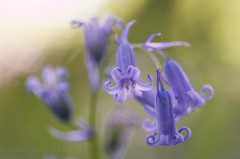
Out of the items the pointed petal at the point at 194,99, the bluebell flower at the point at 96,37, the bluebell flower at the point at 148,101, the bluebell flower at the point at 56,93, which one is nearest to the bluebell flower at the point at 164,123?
the pointed petal at the point at 194,99

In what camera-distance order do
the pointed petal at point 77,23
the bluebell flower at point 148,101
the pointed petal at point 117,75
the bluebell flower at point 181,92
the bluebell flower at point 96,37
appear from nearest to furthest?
the pointed petal at point 117,75 → the bluebell flower at point 181,92 → the bluebell flower at point 148,101 → the pointed petal at point 77,23 → the bluebell flower at point 96,37

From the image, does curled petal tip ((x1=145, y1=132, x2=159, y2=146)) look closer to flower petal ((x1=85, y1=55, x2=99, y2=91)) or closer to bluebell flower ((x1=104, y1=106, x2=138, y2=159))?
flower petal ((x1=85, y1=55, x2=99, y2=91))

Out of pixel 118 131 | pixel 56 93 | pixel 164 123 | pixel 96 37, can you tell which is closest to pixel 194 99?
pixel 164 123

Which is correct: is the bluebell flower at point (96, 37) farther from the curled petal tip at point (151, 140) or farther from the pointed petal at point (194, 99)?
the curled petal tip at point (151, 140)

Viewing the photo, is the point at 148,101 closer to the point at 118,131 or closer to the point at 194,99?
the point at 194,99

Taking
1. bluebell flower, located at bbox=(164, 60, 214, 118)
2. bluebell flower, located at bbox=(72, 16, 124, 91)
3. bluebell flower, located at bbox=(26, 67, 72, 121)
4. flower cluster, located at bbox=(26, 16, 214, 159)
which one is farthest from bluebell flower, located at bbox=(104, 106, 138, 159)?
bluebell flower, located at bbox=(164, 60, 214, 118)
